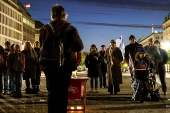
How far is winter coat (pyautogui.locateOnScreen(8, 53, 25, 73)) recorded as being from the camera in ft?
33.1

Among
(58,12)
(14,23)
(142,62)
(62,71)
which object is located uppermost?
(14,23)

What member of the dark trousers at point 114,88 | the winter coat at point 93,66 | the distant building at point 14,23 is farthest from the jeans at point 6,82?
the distant building at point 14,23

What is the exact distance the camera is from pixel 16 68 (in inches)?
396

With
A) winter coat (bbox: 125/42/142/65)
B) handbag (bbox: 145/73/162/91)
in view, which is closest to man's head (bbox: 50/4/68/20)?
handbag (bbox: 145/73/162/91)

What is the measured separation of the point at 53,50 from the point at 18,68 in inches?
247

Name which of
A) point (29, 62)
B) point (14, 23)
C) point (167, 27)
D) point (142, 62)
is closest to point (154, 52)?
point (142, 62)

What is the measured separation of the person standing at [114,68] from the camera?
427 inches

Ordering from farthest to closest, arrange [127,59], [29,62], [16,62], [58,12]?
[29,62] < [16,62] < [127,59] < [58,12]

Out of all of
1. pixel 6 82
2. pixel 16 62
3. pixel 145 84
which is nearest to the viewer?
pixel 145 84

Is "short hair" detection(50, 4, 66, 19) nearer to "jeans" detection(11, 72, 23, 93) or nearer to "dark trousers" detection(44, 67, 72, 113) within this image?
"dark trousers" detection(44, 67, 72, 113)

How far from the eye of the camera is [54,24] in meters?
4.27

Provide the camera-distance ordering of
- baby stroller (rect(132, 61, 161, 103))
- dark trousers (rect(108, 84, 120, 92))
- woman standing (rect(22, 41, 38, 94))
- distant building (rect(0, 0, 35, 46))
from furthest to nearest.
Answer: distant building (rect(0, 0, 35, 46))
woman standing (rect(22, 41, 38, 94))
dark trousers (rect(108, 84, 120, 92))
baby stroller (rect(132, 61, 161, 103))

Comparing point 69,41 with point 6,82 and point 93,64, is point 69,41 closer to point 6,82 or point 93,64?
point 6,82

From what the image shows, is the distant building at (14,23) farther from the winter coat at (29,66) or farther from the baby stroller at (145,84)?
the baby stroller at (145,84)
